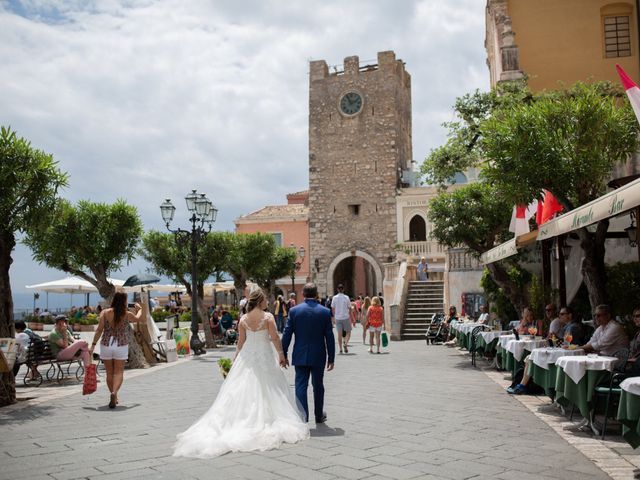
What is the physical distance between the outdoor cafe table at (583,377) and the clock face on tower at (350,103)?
3479 centimetres

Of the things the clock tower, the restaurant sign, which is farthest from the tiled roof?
the restaurant sign

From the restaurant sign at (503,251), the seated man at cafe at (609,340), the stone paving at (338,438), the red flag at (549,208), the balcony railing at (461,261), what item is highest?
the red flag at (549,208)

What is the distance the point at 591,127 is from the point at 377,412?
19.2ft

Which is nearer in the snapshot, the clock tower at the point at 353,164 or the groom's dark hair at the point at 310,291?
the groom's dark hair at the point at 310,291

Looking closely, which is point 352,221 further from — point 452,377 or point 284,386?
point 284,386

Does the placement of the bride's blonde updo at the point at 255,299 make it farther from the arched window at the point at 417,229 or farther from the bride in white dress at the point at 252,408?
the arched window at the point at 417,229

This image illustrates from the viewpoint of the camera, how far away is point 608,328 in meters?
7.55

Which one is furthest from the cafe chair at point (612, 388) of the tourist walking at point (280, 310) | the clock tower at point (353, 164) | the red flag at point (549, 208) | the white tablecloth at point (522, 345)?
the clock tower at point (353, 164)

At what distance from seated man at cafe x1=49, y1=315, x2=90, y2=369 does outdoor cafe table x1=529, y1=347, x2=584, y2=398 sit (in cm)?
752

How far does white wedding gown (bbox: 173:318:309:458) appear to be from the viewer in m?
5.75

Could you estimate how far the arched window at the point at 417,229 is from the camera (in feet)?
128

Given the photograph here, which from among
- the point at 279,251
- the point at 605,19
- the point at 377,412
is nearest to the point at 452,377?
the point at 377,412

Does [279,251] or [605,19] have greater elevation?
[605,19]

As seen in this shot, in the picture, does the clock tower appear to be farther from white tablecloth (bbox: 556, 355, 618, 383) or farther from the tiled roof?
→ white tablecloth (bbox: 556, 355, 618, 383)
